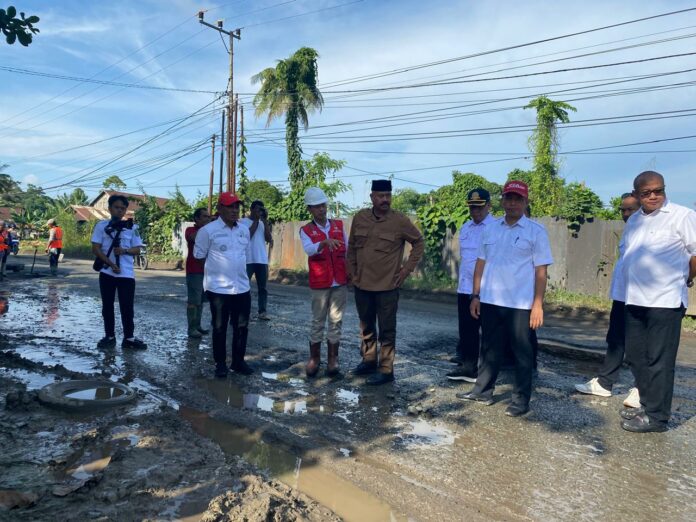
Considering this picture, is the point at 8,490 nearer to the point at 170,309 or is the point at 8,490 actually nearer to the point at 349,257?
the point at 349,257

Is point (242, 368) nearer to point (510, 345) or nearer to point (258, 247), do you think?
point (510, 345)

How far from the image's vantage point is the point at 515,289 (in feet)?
15.3

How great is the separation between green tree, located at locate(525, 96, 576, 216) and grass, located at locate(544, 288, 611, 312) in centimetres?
859

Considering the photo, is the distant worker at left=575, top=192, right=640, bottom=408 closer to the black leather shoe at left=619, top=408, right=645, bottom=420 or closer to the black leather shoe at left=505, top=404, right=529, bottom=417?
the black leather shoe at left=619, top=408, right=645, bottom=420

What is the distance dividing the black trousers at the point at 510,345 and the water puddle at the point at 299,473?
1906 millimetres

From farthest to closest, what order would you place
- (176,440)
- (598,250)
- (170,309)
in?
(598,250) → (170,309) → (176,440)

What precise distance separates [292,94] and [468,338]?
28250 millimetres

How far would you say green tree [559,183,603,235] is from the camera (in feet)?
45.2

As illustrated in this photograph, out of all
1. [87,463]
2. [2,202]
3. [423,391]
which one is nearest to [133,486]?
[87,463]

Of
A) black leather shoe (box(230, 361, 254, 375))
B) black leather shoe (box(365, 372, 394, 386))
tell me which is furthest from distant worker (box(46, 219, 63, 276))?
black leather shoe (box(365, 372, 394, 386))

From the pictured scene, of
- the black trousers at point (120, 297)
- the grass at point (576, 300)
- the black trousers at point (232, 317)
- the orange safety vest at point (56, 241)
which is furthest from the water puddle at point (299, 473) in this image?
the orange safety vest at point (56, 241)

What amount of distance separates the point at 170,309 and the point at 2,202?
16.1m

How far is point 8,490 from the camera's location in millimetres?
3035

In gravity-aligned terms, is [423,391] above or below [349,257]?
below
